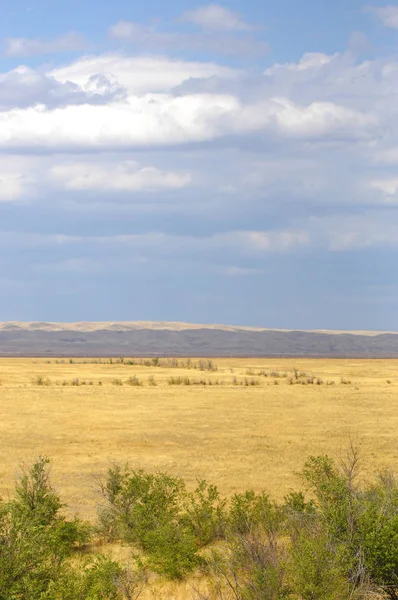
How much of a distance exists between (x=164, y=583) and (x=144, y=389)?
38306 mm

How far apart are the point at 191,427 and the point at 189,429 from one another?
1.87 ft

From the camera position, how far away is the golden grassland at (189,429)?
25.7m

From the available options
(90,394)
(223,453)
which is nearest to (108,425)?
(223,453)

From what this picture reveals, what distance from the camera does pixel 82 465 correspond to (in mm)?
27422

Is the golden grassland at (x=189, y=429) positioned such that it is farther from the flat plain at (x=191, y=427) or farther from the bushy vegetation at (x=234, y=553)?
the bushy vegetation at (x=234, y=553)

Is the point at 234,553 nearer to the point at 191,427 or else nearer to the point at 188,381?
the point at 191,427

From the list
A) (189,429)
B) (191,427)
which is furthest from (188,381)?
(189,429)

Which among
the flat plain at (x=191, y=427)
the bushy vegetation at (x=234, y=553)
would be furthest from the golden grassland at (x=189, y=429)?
the bushy vegetation at (x=234, y=553)

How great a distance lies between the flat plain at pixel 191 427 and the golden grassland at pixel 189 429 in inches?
1.8

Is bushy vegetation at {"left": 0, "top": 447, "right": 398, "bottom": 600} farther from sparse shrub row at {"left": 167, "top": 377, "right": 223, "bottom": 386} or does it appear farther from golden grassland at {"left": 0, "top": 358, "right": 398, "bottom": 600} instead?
sparse shrub row at {"left": 167, "top": 377, "right": 223, "bottom": 386}

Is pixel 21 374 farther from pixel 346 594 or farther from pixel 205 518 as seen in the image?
pixel 346 594

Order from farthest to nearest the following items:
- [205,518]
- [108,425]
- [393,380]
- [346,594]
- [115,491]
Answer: [393,380] → [108,425] → [115,491] → [205,518] → [346,594]

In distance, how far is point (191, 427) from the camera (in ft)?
118

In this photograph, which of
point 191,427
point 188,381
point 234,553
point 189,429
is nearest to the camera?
point 234,553
